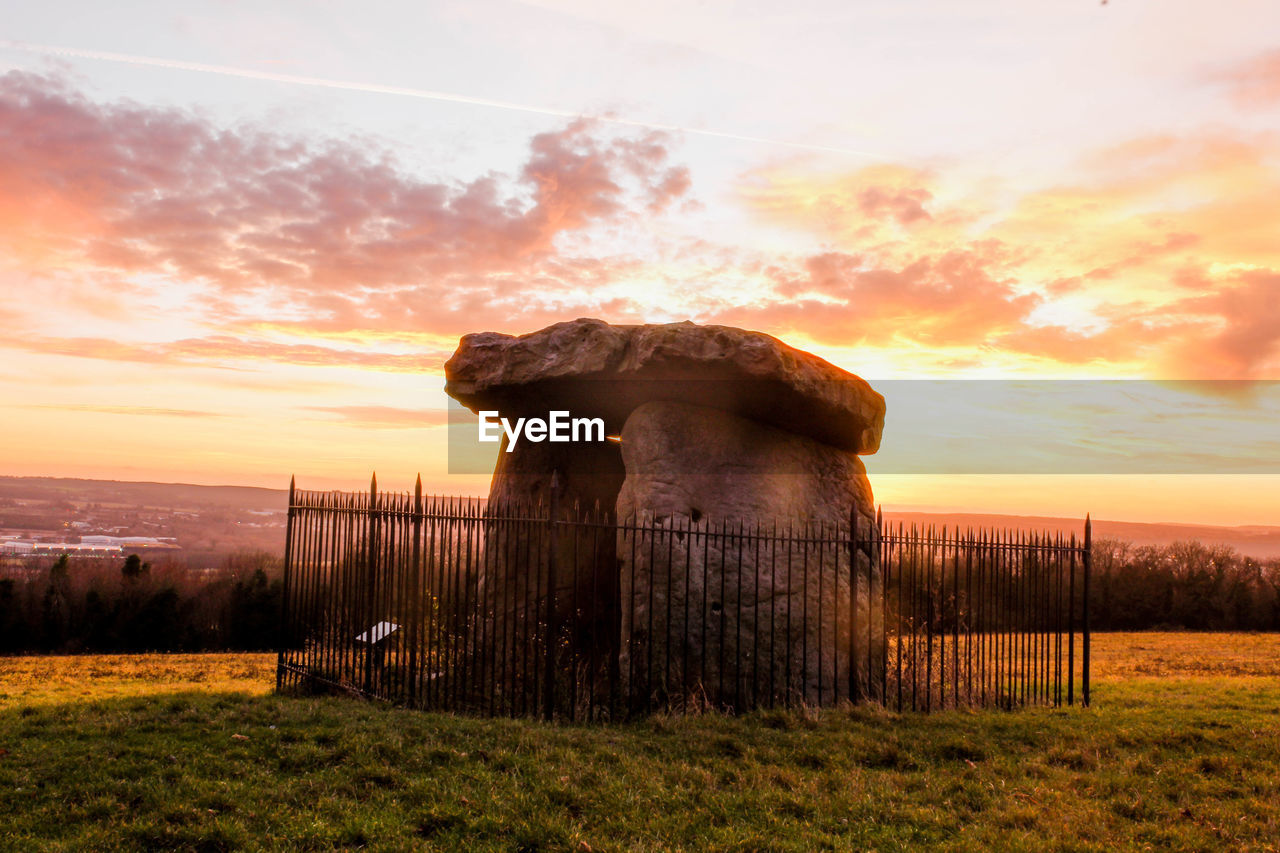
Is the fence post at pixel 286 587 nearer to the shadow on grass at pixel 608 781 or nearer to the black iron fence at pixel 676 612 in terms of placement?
the black iron fence at pixel 676 612

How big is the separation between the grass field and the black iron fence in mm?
857

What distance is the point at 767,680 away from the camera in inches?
407

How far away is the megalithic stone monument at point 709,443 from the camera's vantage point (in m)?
10.4

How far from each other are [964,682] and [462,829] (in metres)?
7.75

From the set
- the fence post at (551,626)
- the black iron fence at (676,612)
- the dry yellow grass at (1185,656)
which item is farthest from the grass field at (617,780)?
the dry yellow grass at (1185,656)

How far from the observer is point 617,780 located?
705 cm

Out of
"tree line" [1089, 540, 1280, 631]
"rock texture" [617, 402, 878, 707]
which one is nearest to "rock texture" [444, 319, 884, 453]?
"rock texture" [617, 402, 878, 707]

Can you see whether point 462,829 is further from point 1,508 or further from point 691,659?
point 1,508

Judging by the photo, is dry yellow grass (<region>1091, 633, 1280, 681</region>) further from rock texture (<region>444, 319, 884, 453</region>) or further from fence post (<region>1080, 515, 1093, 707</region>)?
rock texture (<region>444, 319, 884, 453</region>)

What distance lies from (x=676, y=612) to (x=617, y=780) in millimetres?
3377

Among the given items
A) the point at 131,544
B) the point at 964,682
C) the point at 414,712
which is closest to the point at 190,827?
the point at 414,712

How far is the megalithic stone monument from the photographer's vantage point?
1036cm

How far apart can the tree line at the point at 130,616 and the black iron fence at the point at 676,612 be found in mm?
24308

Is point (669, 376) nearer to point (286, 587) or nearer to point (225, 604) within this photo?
point (286, 587)
